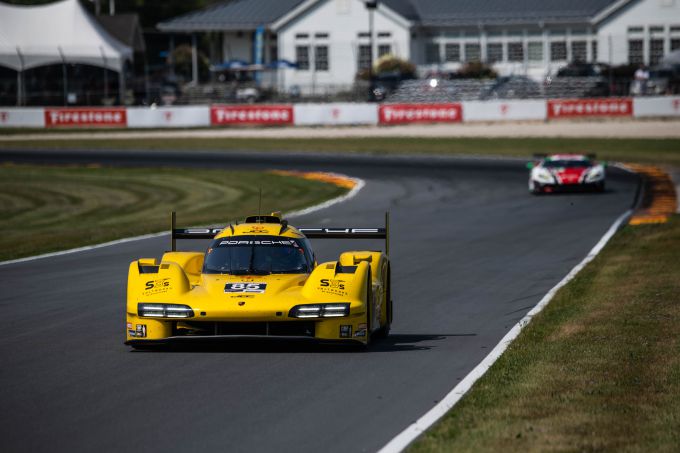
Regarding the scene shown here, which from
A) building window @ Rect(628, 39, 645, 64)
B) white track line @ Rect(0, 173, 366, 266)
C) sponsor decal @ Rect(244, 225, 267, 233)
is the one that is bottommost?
white track line @ Rect(0, 173, 366, 266)

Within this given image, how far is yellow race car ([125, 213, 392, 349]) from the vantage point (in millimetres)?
11867

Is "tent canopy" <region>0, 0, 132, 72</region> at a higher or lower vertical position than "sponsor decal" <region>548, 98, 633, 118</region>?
higher

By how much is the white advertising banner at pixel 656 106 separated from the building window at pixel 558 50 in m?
18.3

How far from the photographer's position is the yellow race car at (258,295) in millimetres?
11867

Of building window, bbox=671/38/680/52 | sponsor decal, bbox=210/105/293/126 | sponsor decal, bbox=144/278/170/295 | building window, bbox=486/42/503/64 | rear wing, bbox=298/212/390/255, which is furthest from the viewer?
building window, bbox=486/42/503/64

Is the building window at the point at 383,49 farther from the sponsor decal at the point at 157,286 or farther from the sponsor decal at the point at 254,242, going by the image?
the sponsor decal at the point at 157,286

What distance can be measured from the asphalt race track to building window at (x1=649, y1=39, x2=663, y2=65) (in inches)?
1876

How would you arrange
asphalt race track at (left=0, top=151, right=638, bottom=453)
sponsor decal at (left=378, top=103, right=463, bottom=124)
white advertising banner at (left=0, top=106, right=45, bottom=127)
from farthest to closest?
white advertising banner at (left=0, top=106, right=45, bottom=127), sponsor decal at (left=378, top=103, right=463, bottom=124), asphalt race track at (left=0, top=151, right=638, bottom=453)

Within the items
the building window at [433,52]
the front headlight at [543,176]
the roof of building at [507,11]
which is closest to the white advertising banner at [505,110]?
the roof of building at [507,11]

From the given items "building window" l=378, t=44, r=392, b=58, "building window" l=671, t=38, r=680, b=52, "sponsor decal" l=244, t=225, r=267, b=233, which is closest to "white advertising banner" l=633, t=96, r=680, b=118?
"building window" l=671, t=38, r=680, b=52

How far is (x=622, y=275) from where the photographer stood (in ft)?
61.5

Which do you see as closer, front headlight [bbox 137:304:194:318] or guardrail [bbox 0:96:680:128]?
front headlight [bbox 137:304:194:318]

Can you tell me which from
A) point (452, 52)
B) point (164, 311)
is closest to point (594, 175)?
point (164, 311)

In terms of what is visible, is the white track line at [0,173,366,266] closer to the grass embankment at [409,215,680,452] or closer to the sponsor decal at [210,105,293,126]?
the grass embankment at [409,215,680,452]
